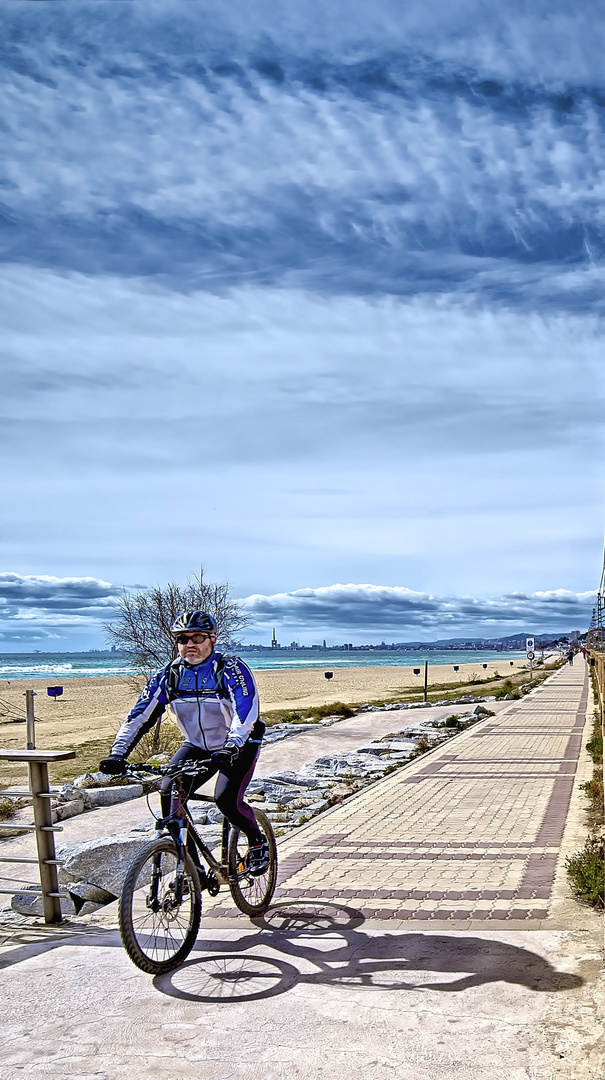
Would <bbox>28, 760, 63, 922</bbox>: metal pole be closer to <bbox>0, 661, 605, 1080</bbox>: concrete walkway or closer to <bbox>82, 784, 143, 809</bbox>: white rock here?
<bbox>0, 661, 605, 1080</bbox>: concrete walkway

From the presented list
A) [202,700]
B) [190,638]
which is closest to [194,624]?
[190,638]

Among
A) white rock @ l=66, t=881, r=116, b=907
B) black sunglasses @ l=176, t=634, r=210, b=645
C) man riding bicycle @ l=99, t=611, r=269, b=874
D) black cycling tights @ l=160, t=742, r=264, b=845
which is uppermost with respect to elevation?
black sunglasses @ l=176, t=634, r=210, b=645

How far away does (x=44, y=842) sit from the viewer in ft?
21.4

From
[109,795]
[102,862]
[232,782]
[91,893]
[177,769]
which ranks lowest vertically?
[109,795]

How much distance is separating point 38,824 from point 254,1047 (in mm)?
2829

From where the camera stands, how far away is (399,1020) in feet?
14.6

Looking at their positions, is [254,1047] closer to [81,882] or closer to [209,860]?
[209,860]

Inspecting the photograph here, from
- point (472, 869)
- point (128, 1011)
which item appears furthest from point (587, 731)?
point (128, 1011)

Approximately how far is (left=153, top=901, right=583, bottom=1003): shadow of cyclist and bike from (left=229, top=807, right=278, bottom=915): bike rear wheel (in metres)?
0.19

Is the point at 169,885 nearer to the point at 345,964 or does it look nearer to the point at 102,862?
the point at 345,964

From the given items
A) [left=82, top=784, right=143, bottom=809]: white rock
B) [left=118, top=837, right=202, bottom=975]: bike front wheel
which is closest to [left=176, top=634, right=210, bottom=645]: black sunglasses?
[left=118, top=837, right=202, bottom=975]: bike front wheel

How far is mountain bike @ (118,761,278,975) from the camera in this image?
5066mm

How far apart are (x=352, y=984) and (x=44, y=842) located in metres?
2.52

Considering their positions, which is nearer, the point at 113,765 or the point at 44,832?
the point at 113,765
